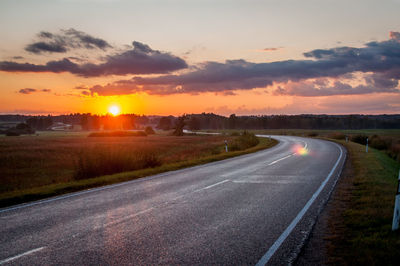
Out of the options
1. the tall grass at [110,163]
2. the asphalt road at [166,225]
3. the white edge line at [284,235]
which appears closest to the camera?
the white edge line at [284,235]

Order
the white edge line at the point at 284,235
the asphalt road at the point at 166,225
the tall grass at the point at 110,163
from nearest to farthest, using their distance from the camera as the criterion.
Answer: the white edge line at the point at 284,235, the asphalt road at the point at 166,225, the tall grass at the point at 110,163

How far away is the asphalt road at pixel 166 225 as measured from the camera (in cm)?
469

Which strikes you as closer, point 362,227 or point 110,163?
point 362,227

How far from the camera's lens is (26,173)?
74.1ft

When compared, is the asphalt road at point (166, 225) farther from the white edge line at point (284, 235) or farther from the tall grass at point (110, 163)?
the tall grass at point (110, 163)

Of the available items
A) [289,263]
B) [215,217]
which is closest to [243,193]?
[215,217]

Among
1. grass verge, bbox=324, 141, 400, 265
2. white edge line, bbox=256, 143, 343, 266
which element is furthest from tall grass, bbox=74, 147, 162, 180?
grass verge, bbox=324, 141, 400, 265

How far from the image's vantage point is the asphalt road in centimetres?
469

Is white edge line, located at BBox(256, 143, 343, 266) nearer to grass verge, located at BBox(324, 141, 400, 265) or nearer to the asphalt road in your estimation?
the asphalt road

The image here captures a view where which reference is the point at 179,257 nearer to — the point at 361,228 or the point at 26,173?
the point at 361,228

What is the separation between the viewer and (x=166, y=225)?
6.17 metres

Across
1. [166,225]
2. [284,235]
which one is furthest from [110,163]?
[284,235]

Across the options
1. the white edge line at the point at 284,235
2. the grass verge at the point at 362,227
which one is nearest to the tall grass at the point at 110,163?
the white edge line at the point at 284,235

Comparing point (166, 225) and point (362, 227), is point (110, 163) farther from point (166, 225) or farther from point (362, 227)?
point (362, 227)
